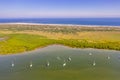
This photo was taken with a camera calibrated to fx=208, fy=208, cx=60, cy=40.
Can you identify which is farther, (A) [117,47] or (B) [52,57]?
(A) [117,47]

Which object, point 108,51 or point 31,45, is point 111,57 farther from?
point 31,45

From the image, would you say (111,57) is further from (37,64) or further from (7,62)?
(7,62)

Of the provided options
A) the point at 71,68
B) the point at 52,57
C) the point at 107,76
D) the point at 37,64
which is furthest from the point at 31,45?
the point at 107,76

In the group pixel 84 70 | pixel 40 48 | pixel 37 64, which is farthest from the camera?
pixel 40 48

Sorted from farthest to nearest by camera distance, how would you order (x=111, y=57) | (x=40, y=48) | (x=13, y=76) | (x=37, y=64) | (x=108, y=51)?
(x=40, y=48)
(x=108, y=51)
(x=111, y=57)
(x=37, y=64)
(x=13, y=76)

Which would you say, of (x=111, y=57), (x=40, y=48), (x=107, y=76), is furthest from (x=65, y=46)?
(x=107, y=76)

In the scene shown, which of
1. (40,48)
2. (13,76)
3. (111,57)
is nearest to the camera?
(13,76)
